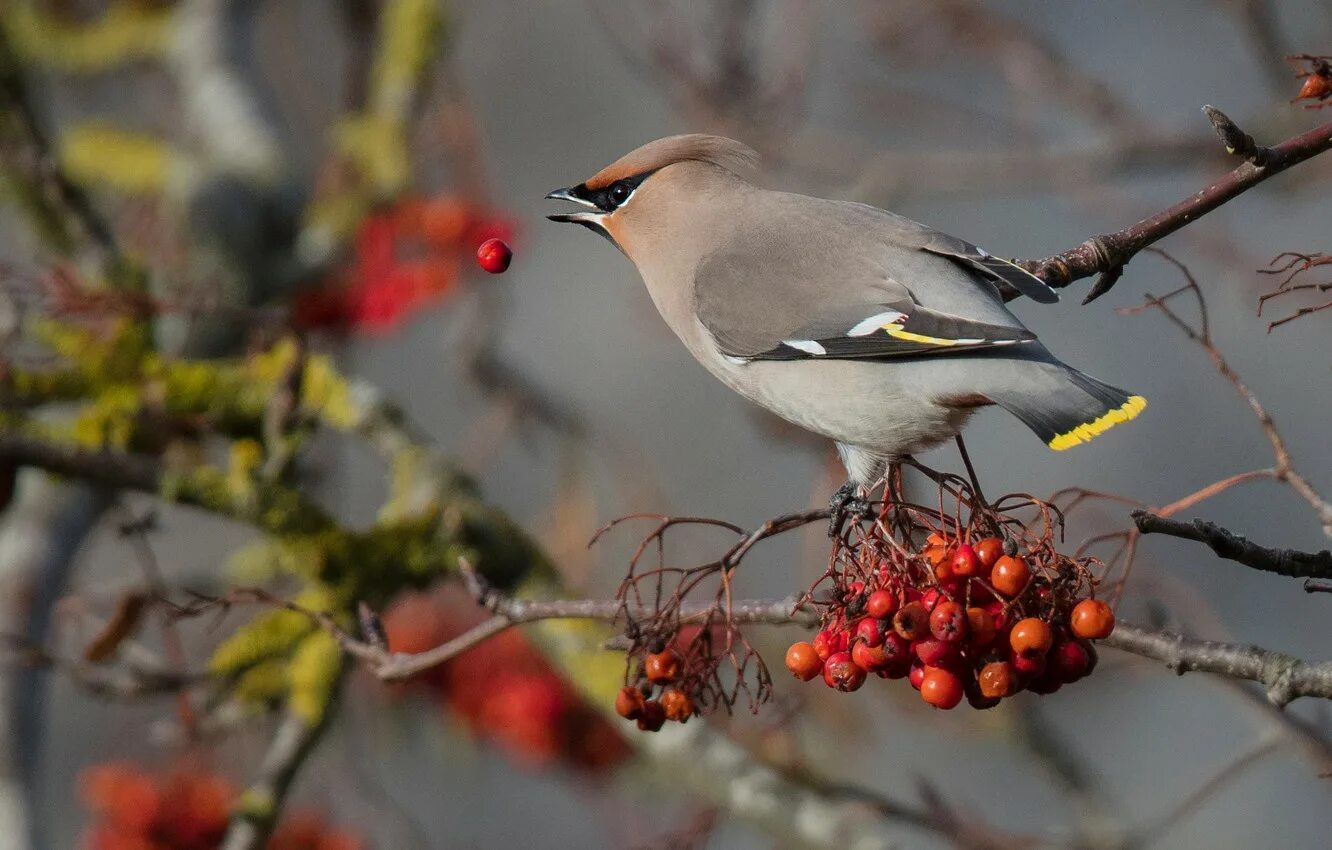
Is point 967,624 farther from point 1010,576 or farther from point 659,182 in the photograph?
point 659,182

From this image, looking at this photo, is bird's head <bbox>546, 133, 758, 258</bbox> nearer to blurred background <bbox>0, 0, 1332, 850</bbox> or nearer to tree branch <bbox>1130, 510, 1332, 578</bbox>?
blurred background <bbox>0, 0, 1332, 850</bbox>

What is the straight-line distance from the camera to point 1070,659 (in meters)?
1.58

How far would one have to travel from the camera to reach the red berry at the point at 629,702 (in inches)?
66.3

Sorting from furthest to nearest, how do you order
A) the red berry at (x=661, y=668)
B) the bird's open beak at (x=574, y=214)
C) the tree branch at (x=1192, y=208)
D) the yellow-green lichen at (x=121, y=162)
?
the yellow-green lichen at (x=121, y=162) → the bird's open beak at (x=574, y=214) → the red berry at (x=661, y=668) → the tree branch at (x=1192, y=208)

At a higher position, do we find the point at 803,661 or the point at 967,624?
the point at 967,624

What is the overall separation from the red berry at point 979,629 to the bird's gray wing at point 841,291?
478 millimetres

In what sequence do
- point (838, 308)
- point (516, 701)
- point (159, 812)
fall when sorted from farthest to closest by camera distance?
point (516, 701), point (159, 812), point (838, 308)

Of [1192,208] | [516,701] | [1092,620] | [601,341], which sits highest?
[1192,208]

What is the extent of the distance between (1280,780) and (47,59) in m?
5.21

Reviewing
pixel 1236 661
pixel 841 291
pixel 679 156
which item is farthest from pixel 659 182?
pixel 1236 661

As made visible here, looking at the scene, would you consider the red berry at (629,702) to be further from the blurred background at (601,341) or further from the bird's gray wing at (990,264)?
the bird's gray wing at (990,264)

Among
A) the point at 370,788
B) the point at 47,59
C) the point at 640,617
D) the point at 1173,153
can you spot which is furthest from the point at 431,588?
the point at 47,59

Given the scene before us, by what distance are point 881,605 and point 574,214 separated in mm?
1274

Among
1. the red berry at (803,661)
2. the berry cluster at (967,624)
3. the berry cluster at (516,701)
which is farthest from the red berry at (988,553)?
the berry cluster at (516,701)
